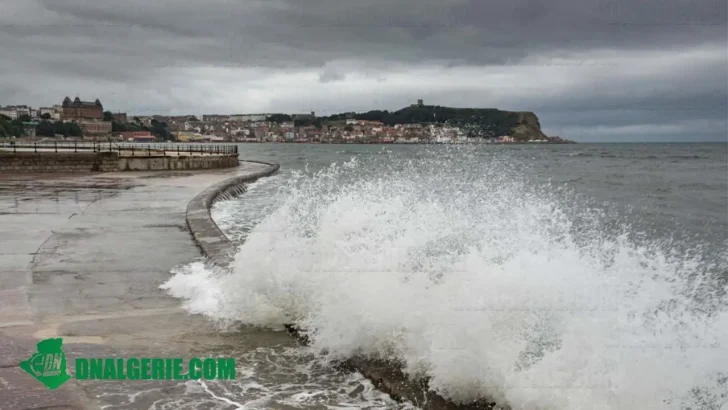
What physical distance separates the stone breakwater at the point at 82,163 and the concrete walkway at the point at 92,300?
19206 millimetres

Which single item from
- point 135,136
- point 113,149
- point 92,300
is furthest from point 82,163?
point 135,136

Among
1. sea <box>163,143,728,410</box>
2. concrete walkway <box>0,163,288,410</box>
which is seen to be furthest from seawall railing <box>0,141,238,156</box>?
sea <box>163,143,728,410</box>

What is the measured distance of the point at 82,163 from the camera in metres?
29.4

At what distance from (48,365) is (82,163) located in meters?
28.4

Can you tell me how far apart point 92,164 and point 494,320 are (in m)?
29.7

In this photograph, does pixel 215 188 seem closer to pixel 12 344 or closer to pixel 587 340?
pixel 12 344

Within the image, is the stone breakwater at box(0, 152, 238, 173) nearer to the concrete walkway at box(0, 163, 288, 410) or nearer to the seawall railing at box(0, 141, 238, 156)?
the seawall railing at box(0, 141, 238, 156)

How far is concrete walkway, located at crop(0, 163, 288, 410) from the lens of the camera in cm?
356

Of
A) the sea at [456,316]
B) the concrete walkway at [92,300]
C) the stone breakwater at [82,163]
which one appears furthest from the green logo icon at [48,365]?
the stone breakwater at [82,163]

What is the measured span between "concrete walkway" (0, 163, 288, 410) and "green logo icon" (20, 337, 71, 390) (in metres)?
0.05

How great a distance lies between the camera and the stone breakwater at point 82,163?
27.8m

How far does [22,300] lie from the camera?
209 inches

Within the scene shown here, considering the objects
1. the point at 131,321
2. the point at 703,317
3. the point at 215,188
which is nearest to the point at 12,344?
the point at 131,321

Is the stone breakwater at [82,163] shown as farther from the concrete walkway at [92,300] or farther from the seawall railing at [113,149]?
the concrete walkway at [92,300]
